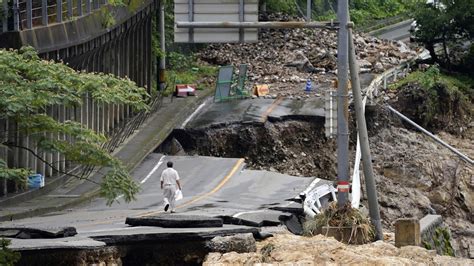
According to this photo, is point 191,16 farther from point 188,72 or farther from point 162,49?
point 188,72

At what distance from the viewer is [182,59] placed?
59812 millimetres

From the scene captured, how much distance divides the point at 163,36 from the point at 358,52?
1074 centimetres

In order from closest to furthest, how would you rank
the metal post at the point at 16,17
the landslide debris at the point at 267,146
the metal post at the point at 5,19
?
the metal post at the point at 5,19, the metal post at the point at 16,17, the landslide debris at the point at 267,146

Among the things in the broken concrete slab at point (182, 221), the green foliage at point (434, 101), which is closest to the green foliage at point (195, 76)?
the green foliage at point (434, 101)

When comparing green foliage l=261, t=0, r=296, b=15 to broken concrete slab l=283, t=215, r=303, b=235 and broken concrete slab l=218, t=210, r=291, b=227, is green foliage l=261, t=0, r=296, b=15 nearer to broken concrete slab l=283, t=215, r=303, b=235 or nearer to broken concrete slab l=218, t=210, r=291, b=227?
→ broken concrete slab l=283, t=215, r=303, b=235

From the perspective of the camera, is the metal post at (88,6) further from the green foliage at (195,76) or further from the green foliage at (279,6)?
the green foliage at (279,6)

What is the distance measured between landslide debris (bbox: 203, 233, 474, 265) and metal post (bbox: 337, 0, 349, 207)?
8.82 ft

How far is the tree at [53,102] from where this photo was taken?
19906 millimetres

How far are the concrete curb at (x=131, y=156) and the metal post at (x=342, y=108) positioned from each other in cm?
797

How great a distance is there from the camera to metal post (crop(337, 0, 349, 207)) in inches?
1125

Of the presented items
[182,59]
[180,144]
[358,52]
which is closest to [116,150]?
[180,144]

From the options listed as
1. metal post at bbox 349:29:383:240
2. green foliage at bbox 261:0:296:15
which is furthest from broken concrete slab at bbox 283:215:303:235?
green foliage at bbox 261:0:296:15

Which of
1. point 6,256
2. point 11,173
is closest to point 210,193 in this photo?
point 11,173

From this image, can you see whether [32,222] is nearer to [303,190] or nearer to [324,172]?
[303,190]
